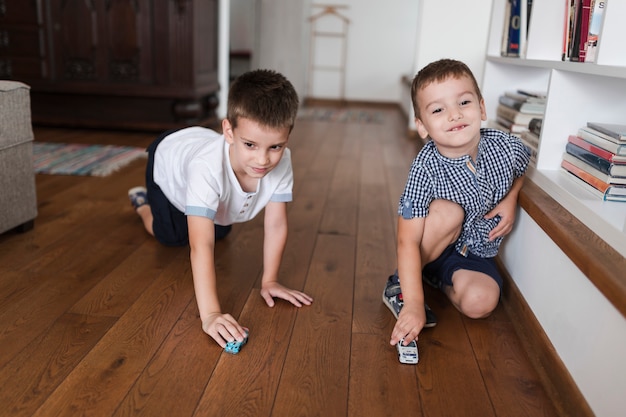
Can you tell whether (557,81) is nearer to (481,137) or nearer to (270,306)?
(481,137)

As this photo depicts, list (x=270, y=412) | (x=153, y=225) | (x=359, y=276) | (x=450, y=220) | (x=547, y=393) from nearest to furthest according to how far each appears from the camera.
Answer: (x=270, y=412) < (x=547, y=393) < (x=450, y=220) < (x=359, y=276) < (x=153, y=225)

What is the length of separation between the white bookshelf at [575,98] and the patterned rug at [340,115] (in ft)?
10.2

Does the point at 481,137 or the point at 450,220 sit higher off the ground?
the point at 481,137

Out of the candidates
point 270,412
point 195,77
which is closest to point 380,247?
point 270,412

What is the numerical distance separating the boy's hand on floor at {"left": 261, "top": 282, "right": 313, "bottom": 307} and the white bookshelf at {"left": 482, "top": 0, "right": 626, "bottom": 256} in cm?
61

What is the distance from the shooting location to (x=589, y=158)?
130cm

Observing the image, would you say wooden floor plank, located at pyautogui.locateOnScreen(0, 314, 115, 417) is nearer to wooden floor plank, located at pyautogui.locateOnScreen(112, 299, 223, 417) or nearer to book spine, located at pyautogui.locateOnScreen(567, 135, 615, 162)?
wooden floor plank, located at pyautogui.locateOnScreen(112, 299, 223, 417)

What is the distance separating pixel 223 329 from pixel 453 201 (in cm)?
57

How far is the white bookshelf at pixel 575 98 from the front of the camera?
3.65 feet

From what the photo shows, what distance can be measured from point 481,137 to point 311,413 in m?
0.76

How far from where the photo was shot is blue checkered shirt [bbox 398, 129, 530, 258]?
4.31 ft

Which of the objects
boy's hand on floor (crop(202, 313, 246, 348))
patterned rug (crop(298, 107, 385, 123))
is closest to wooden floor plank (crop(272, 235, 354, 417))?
boy's hand on floor (crop(202, 313, 246, 348))

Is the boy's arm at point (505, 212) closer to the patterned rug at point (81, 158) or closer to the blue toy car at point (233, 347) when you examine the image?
the blue toy car at point (233, 347)

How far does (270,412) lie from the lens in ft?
3.18
